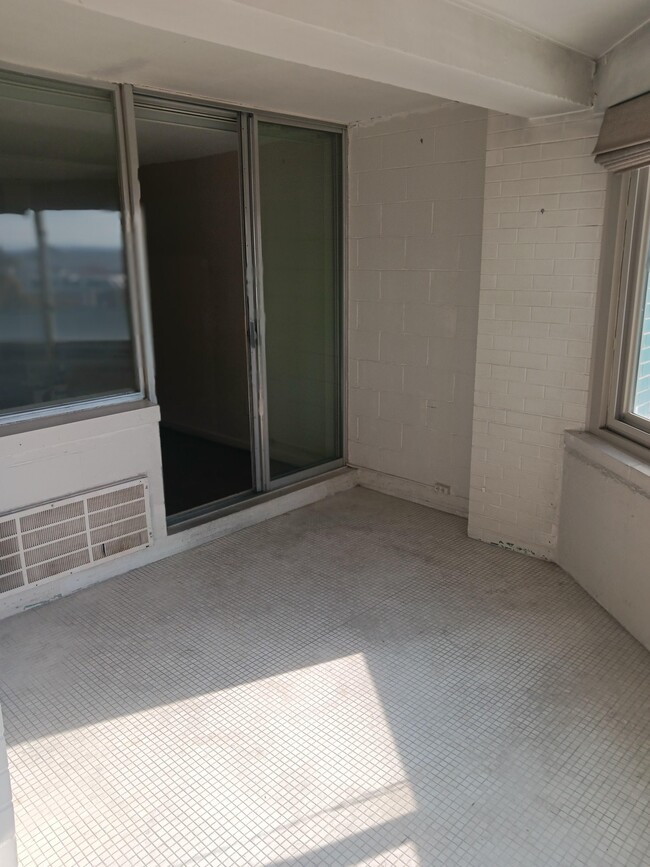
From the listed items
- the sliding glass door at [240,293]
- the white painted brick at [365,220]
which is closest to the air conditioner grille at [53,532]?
the sliding glass door at [240,293]

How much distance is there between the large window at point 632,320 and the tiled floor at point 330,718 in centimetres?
88

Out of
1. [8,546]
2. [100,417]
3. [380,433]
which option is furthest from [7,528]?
[380,433]

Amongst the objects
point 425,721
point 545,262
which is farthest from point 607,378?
point 425,721

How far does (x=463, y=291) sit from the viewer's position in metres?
3.91

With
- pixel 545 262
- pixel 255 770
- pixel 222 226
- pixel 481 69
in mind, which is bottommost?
pixel 255 770

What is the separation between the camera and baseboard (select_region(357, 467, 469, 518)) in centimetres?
421

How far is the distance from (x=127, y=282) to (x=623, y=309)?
2349 millimetres

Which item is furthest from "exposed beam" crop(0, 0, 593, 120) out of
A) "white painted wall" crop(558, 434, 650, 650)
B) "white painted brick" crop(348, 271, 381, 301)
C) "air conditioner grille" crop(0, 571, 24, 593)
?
"air conditioner grille" crop(0, 571, 24, 593)

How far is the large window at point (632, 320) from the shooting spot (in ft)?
9.68

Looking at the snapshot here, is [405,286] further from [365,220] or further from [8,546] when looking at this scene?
[8,546]

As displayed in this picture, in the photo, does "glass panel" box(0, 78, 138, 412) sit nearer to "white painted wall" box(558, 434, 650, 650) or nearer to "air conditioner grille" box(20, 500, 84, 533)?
"air conditioner grille" box(20, 500, 84, 533)

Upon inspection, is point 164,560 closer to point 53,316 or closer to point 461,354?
point 53,316

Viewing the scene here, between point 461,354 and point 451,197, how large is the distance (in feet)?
2.91

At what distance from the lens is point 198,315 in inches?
222
